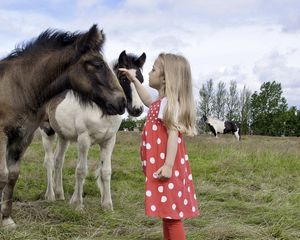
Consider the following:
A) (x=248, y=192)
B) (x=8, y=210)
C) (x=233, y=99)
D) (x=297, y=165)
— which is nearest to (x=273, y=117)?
(x=233, y=99)

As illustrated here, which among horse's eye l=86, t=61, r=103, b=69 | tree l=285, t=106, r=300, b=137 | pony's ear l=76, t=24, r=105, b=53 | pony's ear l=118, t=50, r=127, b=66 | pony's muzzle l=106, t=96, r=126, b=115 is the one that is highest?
pony's ear l=118, t=50, r=127, b=66

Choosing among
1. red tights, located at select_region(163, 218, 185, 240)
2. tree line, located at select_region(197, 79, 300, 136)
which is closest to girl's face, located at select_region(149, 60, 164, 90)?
red tights, located at select_region(163, 218, 185, 240)

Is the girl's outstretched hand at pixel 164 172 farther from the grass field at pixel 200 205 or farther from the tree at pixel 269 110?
the tree at pixel 269 110

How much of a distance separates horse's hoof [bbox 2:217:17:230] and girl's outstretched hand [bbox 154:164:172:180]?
1.84m

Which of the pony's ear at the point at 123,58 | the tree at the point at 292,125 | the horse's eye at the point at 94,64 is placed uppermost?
the pony's ear at the point at 123,58

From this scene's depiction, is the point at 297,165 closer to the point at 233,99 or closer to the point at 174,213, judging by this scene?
the point at 174,213

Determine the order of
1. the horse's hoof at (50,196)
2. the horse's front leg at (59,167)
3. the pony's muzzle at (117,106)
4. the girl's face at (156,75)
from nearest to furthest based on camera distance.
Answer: the girl's face at (156,75), the pony's muzzle at (117,106), the horse's hoof at (50,196), the horse's front leg at (59,167)

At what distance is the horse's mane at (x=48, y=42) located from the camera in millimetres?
4336

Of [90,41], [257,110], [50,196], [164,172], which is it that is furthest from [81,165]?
[257,110]

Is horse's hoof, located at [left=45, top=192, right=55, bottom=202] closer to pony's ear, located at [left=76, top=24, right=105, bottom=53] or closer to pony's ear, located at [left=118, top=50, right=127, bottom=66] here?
pony's ear, located at [left=118, top=50, right=127, bottom=66]

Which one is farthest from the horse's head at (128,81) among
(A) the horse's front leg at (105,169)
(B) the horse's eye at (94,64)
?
(B) the horse's eye at (94,64)

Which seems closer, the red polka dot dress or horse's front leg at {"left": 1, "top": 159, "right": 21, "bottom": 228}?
the red polka dot dress

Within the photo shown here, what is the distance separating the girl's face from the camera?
3.63 metres

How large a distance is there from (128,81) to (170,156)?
256cm
